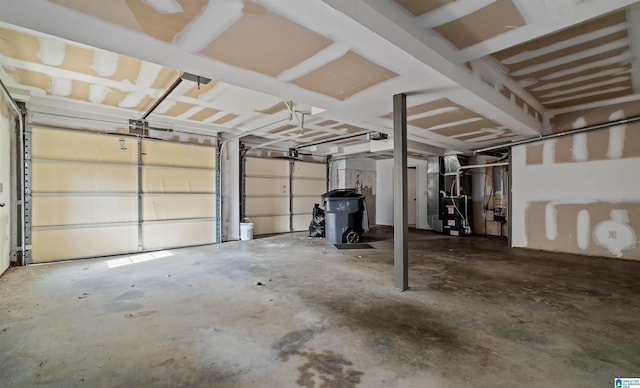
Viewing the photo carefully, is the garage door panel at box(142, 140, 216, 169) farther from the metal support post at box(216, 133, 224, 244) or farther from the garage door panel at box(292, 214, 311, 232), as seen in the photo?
the garage door panel at box(292, 214, 311, 232)

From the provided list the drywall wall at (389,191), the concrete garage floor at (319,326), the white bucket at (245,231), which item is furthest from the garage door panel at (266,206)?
the drywall wall at (389,191)

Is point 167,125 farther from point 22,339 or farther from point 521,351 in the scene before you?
point 521,351

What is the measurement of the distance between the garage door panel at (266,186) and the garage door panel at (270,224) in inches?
27.6

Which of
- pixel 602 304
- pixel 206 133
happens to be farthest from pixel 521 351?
pixel 206 133

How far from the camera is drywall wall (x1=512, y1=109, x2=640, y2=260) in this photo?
4496mm

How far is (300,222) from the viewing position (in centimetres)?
847

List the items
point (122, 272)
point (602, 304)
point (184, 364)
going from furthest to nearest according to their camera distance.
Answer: point (122, 272) → point (602, 304) → point (184, 364)

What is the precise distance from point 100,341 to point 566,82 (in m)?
5.83

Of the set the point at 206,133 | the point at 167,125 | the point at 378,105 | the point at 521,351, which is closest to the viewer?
the point at 521,351

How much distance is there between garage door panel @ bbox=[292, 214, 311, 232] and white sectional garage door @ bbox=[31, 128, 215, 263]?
2593mm

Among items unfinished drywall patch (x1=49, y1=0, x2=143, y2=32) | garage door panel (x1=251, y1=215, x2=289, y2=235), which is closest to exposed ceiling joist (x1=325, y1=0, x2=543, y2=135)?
unfinished drywall patch (x1=49, y1=0, x2=143, y2=32)

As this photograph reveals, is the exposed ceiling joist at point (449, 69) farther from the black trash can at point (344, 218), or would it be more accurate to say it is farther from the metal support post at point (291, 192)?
the metal support post at point (291, 192)

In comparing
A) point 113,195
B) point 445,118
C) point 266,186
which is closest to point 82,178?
point 113,195

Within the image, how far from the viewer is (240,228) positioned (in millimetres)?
6762
